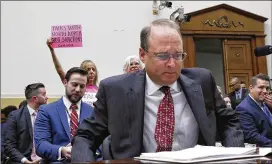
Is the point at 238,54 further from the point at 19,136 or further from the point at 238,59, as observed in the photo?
the point at 19,136

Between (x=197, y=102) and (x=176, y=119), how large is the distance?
103mm

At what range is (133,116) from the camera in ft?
4.31

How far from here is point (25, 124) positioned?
10.0 feet

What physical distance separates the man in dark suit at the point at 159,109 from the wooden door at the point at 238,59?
5273 mm

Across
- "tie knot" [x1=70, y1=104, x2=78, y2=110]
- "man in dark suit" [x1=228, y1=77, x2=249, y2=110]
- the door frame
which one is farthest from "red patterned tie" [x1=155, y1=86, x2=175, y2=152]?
the door frame

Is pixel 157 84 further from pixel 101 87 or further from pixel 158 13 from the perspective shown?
pixel 158 13

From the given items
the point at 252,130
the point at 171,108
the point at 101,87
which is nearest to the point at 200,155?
the point at 171,108

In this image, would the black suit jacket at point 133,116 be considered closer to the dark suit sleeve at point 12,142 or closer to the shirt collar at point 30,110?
the dark suit sleeve at point 12,142

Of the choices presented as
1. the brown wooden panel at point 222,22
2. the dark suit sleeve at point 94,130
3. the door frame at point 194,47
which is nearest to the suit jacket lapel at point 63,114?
the dark suit sleeve at point 94,130

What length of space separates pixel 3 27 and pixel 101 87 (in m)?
4.71

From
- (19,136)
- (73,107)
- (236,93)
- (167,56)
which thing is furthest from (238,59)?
(167,56)

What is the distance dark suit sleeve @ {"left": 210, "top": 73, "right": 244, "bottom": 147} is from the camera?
134 centimetres

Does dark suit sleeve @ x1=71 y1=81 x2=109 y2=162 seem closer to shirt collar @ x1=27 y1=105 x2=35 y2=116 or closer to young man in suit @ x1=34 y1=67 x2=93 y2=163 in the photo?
young man in suit @ x1=34 y1=67 x2=93 y2=163

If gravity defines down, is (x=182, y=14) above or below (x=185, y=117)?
above
